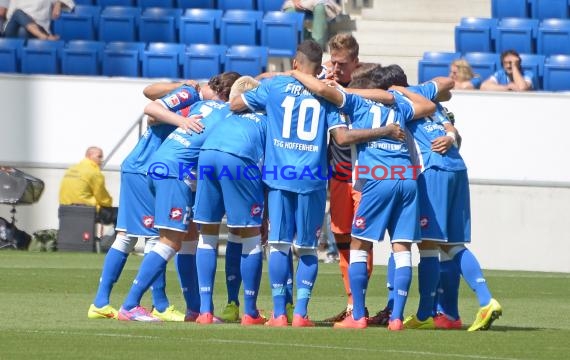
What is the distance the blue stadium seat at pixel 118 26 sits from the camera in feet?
72.0

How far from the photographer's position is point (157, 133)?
10.5m

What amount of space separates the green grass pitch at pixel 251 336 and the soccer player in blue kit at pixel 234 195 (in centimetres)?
35

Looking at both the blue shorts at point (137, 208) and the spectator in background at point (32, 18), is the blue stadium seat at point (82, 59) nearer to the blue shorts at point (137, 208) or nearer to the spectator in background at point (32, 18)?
the spectator in background at point (32, 18)

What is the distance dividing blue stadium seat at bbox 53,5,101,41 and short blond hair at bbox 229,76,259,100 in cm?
1238

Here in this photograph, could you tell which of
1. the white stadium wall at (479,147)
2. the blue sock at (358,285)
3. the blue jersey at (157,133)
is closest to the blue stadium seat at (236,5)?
the white stadium wall at (479,147)

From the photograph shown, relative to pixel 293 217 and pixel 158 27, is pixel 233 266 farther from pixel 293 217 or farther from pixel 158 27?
pixel 158 27

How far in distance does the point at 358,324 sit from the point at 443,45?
43.5 feet

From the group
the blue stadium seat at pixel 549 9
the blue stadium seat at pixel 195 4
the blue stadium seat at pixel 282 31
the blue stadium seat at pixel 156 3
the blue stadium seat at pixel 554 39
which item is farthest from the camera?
the blue stadium seat at pixel 195 4

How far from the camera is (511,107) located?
20.0 metres

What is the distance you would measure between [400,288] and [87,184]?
34.6ft

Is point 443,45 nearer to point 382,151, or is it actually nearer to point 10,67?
point 10,67

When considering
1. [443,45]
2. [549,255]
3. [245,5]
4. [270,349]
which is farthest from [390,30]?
[270,349]

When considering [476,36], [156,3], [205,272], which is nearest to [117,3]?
[156,3]

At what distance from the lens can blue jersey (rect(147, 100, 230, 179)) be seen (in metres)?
10.1
